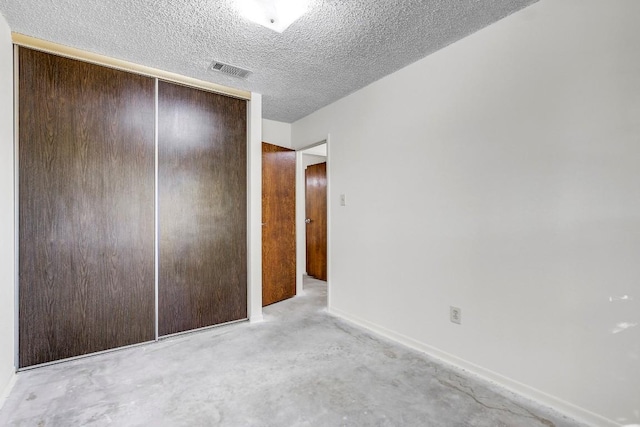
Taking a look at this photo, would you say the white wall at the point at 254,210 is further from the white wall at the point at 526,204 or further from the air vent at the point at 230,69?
the white wall at the point at 526,204

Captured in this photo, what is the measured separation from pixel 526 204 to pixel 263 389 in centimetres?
206

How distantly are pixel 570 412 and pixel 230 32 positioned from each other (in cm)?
318

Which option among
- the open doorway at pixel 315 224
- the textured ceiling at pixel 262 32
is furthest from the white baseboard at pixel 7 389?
→ the open doorway at pixel 315 224

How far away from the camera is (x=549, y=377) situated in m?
1.83

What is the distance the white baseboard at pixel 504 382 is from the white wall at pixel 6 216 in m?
2.76

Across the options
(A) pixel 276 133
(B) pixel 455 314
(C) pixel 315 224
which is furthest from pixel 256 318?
(A) pixel 276 133

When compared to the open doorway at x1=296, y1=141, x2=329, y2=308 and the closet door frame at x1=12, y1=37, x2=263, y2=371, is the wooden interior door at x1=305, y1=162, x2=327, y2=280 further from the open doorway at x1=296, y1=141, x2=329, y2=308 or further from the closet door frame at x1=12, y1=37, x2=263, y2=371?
the closet door frame at x1=12, y1=37, x2=263, y2=371

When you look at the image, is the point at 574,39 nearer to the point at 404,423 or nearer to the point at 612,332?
the point at 612,332

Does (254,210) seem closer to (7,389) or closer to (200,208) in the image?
(200,208)

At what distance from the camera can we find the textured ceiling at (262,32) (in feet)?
6.30

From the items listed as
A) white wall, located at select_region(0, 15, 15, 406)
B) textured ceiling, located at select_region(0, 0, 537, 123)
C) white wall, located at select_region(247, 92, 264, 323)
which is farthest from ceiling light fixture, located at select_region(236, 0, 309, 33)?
white wall, located at select_region(0, 15, 15, 406)

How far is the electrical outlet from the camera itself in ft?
7.57

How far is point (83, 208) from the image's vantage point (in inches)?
97.0

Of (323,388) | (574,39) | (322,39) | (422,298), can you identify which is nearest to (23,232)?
(323,388)
